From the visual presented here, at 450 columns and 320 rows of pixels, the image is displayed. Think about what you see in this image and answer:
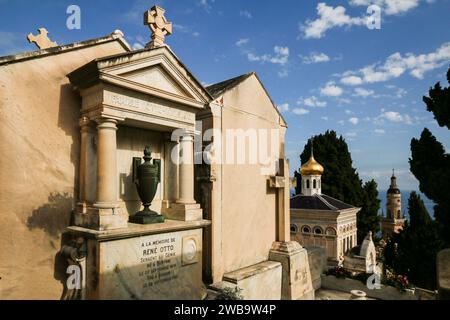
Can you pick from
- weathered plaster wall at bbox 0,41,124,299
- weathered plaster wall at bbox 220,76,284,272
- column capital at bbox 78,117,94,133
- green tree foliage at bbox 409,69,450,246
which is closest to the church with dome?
green tree foliage at bbox 409,69,450,246

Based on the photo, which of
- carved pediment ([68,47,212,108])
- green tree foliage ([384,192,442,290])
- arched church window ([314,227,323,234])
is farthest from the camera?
arched church window ([314,227,323,234])

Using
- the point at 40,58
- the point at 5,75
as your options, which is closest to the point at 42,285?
the point at 5,75

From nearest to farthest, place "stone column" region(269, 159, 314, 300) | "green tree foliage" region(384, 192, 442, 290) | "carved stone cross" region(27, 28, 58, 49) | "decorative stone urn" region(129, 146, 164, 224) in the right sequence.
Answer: "decorative stone urn" region(129, 146, 164, 224)
"carved stone cross" region(27, 28, 58, 49)
"stone column" region(269, 159, 314, 300)
"green tree foliage" region(384, 192, 442, 290)

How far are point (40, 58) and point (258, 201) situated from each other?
6.58 meters

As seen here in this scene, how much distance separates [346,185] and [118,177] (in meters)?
30.6

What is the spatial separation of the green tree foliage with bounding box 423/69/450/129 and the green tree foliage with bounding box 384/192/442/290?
1490 centimetres

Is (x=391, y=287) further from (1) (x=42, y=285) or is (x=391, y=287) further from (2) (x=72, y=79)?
(2) (x=72, y=79)

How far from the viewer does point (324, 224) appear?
83.4ft

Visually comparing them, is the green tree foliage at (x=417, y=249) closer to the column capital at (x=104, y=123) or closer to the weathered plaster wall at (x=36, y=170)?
the column capital at (x=104, y=123)

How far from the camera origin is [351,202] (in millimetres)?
31906

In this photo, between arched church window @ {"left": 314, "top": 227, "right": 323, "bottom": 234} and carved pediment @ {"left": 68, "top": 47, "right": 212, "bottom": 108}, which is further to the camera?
arched church window @ {"left": 314, "top": 227, "right": 323, "bottom": 234}

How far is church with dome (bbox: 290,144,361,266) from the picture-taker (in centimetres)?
2486

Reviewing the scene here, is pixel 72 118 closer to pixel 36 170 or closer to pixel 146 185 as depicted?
pixel 36 170

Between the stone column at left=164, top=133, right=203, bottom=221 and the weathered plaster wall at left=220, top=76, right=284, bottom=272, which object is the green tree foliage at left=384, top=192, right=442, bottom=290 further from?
the stone column at left=164, top=133, right=203, bottom=221
